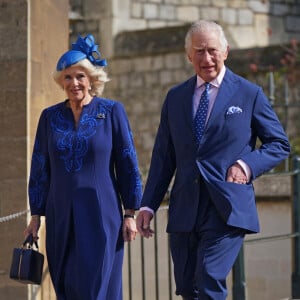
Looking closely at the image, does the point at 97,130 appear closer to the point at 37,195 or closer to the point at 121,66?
the point at 37,195

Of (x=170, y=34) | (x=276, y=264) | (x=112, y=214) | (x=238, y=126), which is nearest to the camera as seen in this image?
(x=238, y=126)

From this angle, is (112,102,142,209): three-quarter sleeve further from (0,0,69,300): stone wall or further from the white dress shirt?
→ (0,0,69,300): stone wall

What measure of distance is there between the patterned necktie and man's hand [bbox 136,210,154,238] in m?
0.44

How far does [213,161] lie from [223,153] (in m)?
0.06

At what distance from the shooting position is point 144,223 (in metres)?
5.95

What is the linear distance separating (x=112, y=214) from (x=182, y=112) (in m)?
0.63

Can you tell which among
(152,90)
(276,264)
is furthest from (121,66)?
(276,264)

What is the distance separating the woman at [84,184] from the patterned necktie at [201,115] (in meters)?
0.50

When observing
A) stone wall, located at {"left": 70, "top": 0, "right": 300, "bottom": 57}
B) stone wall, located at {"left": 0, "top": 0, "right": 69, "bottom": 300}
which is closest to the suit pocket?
stone wall, located at {"left": 0, "top": 0, "right": 69, "bottom": 300}

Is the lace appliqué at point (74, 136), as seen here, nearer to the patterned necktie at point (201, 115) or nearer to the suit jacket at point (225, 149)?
the suit jacket at point (225, 149)

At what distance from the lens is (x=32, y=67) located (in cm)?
778

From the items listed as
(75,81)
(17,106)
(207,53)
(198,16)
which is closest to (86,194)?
(75,81)

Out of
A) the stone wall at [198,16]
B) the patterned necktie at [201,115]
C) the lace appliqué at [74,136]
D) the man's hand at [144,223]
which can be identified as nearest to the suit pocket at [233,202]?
the patterned necktie at [201,115]

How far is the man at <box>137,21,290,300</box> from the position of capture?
5.70 m
